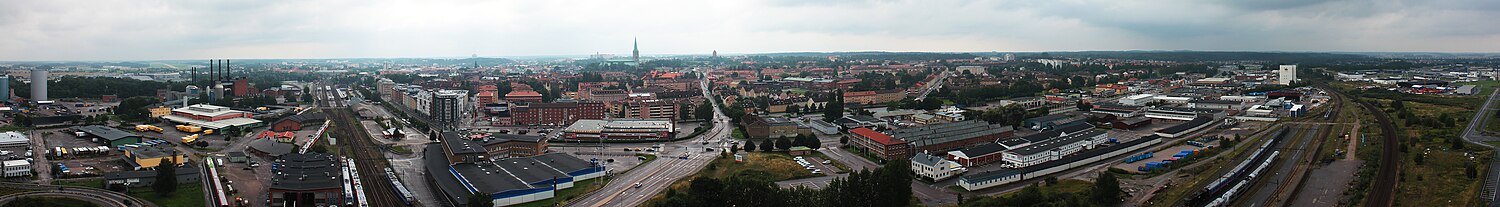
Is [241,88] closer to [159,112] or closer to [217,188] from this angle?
[159,112]

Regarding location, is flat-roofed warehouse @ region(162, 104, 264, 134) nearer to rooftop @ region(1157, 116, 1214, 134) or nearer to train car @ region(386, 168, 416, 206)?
train car @ region(386, 168, 416, 206)

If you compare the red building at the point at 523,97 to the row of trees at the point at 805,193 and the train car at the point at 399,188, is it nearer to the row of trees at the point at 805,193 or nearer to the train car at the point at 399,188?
the train car at the point at 399,188

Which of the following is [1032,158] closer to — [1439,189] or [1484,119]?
[1439,189]

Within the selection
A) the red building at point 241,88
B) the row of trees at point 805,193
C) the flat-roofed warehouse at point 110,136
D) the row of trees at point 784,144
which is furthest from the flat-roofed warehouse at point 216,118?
the row of trees at point 805,193

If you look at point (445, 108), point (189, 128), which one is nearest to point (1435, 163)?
point (445, 108)

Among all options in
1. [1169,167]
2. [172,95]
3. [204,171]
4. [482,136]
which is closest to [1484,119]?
[1169,167]
